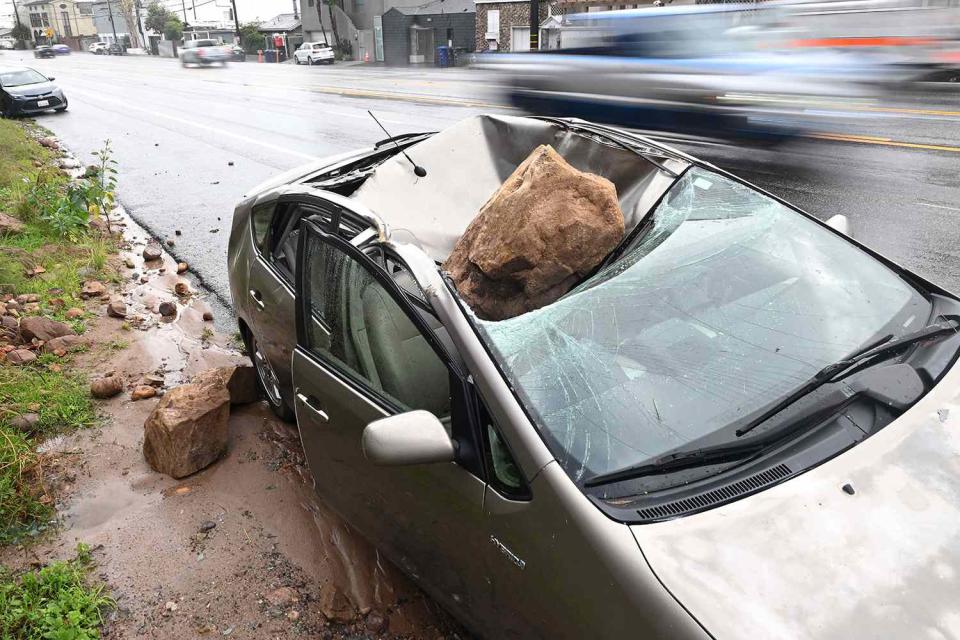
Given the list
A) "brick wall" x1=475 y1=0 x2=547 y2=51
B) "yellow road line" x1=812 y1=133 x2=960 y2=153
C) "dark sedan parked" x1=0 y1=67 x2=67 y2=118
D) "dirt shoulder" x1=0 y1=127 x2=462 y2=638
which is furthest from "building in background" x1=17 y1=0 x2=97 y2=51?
"dirt shoulder" x1=0 y1=127 x2=462 y2=638

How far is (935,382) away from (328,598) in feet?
8.14

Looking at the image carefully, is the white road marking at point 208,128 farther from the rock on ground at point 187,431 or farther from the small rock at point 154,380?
the rock on ground at point 187,431

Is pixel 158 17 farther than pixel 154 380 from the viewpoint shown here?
Yes

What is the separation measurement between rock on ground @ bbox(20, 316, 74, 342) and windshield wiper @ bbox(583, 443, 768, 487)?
4.97 metres

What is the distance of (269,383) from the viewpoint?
4.30 m

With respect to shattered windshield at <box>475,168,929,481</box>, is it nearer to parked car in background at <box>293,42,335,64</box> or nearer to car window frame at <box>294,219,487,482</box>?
car window frame at <box>294,219,487,482</box>

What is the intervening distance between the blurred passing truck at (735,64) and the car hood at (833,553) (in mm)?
7458

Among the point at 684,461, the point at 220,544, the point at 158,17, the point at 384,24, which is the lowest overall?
A: the point at 220,544

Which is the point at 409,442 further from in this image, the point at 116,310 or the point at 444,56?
the point at 444,56

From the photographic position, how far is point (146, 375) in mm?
5023

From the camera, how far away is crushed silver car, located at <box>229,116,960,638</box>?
176 cm

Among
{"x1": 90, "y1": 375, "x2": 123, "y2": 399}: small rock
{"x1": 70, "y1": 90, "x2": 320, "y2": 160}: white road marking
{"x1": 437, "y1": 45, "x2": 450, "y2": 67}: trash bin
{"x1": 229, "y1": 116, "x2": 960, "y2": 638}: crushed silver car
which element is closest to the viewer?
{"x1": 229, "y1": 116, "x2": 960, "y2": 638}: crushed silver car

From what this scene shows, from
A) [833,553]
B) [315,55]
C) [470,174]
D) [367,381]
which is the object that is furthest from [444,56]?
[833,553]

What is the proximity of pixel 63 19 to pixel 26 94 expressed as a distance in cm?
11363
